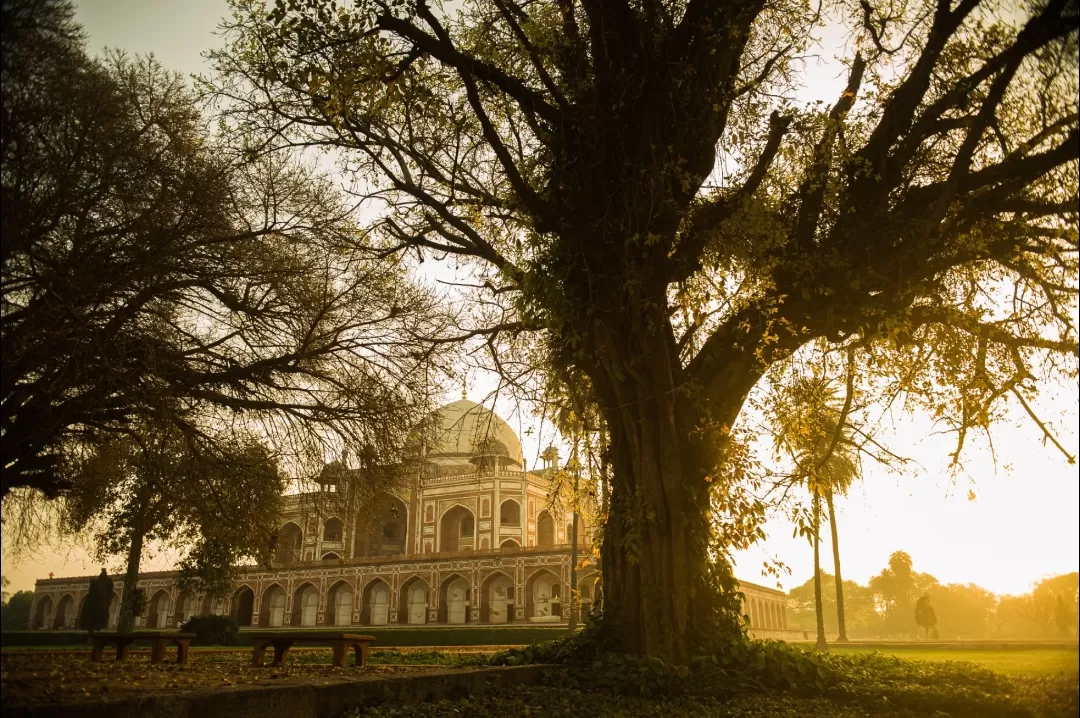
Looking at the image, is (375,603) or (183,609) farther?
(183,609)

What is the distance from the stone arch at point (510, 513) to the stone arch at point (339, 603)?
30.8 ft

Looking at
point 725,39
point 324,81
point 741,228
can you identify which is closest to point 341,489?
point 324,81

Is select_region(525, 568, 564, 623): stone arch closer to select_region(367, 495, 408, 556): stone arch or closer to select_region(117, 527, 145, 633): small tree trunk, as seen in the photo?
select_region(367, 495, 408, 556): stone arch

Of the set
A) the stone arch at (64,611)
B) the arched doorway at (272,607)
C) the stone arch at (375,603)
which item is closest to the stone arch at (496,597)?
the stone arch at (375,603)

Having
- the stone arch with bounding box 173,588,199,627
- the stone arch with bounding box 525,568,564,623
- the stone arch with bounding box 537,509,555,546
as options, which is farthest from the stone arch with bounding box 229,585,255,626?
the stone arch with bounding box 525,568,564,623

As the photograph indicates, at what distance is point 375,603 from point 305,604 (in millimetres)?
5009

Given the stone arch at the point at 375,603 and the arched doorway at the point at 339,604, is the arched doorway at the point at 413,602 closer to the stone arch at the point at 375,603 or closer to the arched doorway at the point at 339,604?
the stone arch at the point at 375,603

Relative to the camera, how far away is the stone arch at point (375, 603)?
126ft

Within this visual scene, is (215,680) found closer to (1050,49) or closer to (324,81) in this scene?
(324,81)

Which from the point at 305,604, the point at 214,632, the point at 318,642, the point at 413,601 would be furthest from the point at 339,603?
the point at 318,642

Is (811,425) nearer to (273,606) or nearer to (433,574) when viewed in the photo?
(433,574)

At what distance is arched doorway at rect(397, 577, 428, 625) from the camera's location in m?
36.8

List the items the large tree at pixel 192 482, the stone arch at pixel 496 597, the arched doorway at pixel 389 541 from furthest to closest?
the arched doorway at pixel 389 541, the stone arch at pixel 496 597, the large tree at pixel 192 482

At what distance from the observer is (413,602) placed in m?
37.3
